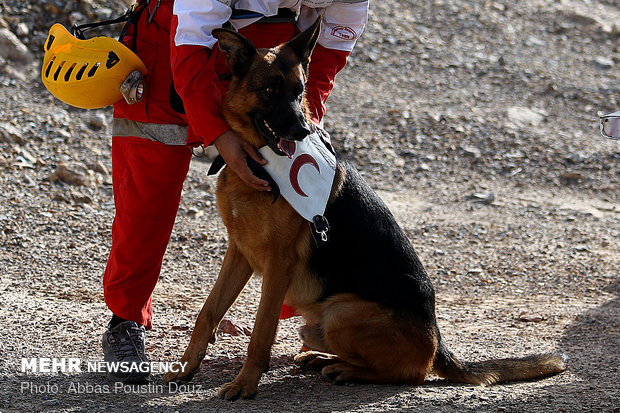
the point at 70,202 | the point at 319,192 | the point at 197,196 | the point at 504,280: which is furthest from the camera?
the point at 197,196

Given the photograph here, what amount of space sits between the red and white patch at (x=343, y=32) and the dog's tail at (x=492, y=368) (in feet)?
5.94

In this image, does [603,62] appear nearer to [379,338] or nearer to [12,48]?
[12,48]

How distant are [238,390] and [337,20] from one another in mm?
2091

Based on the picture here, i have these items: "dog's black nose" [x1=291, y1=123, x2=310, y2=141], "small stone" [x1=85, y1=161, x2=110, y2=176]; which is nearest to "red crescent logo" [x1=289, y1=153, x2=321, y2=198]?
"dog's black nose" [x1=291, y1=123, x2=310, y2=141]

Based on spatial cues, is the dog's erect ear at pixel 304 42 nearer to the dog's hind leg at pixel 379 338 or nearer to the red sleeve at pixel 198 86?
the red sleeve at pixel 198 86

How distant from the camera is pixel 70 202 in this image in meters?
7.12

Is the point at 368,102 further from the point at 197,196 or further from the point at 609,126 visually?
the point at 609,126

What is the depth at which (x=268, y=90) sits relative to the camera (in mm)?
3756

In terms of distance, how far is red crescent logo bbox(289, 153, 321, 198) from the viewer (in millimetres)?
3855

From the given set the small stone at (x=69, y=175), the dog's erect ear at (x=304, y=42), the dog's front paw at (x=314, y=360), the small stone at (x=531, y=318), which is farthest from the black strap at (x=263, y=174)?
the small stone at (x=69, y=175)

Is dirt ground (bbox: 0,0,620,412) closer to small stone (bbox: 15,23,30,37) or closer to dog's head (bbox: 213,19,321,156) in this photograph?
small stone (bbox: 15,23,30,37)

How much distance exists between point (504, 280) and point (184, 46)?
394 centimetres

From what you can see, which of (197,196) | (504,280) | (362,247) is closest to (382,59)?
(197,196)

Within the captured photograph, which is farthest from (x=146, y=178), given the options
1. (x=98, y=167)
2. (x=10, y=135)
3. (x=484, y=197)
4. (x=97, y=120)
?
(x=484, y=197)
